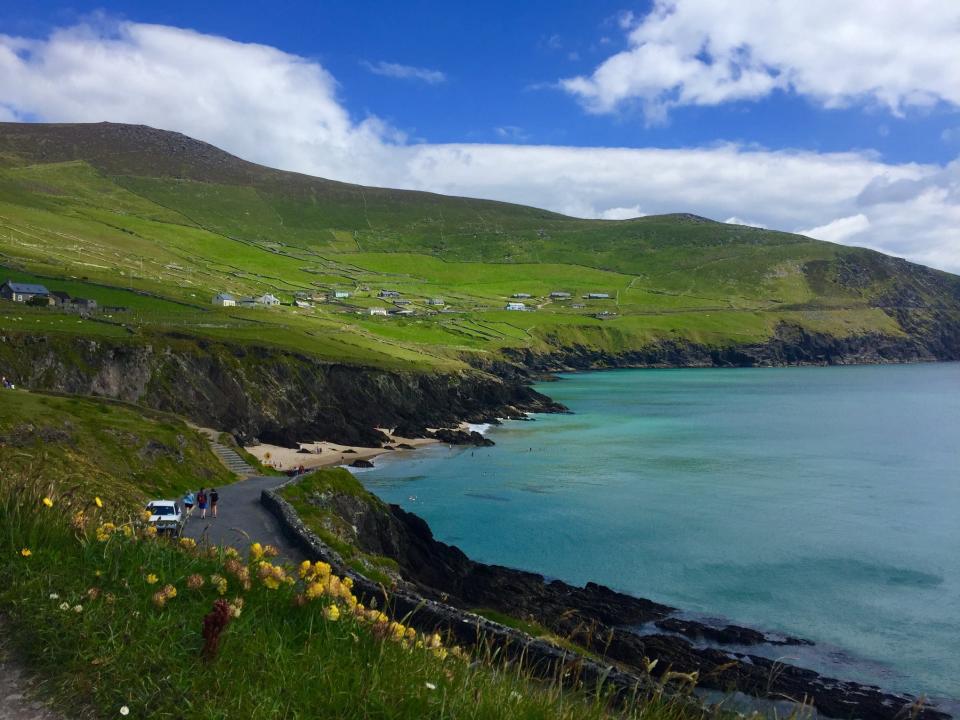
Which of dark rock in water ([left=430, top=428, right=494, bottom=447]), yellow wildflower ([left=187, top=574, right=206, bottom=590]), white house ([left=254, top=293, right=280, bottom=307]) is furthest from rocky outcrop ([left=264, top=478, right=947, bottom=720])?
Result: white house ([left=254, top=293, right=280, bottom=307])

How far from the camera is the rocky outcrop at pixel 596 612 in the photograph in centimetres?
2552

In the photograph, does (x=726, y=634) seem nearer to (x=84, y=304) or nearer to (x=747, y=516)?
(x=747, y=516)

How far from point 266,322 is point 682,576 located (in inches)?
2980

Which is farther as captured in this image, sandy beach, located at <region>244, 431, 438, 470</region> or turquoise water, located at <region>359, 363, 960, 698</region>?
sandy beach, located at <region>244, 431, 438, 470</region>

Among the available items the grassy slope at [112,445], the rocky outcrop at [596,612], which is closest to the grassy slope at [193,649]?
the rocky outcrop at [596,612]

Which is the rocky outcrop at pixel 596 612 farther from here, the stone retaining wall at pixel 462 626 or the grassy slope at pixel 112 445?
the grassy slope at pixel 112 445

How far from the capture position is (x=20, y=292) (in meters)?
85.9

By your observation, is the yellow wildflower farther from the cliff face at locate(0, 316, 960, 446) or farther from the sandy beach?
the cliff face at locate(0, 316, 960, 446)

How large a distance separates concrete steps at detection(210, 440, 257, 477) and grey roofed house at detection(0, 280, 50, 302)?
53.8m

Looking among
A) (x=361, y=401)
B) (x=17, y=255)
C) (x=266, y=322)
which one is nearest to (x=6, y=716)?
(x=361, y=401)

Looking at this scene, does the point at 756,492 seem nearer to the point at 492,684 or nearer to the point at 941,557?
the point at 941,557

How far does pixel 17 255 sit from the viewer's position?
116 meters

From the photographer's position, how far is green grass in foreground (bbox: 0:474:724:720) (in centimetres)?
484

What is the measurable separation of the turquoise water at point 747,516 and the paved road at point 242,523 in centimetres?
1498
